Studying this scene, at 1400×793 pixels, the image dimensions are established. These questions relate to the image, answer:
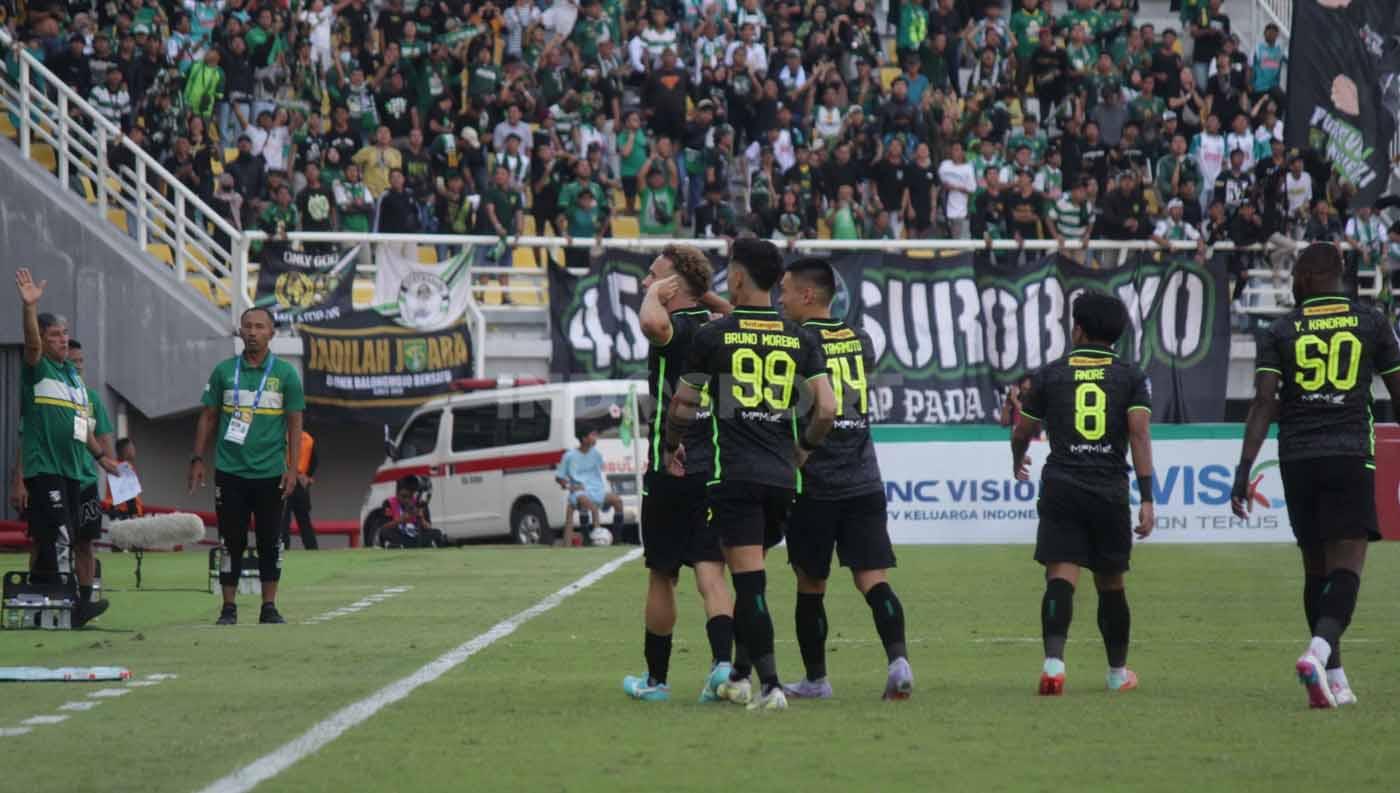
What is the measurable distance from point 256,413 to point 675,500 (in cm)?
541

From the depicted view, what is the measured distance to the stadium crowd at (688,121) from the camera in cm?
2803

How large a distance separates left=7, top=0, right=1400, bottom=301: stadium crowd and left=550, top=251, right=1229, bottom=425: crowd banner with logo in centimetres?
78

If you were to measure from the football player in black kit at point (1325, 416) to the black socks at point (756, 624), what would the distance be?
2128 millimetres

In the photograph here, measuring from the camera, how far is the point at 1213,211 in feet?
96.8

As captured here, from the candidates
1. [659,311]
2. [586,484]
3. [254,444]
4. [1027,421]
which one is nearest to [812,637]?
[1027,421]

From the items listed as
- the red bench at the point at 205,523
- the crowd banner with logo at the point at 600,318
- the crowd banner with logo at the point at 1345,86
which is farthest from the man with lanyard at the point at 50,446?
the crowd banner with logo at the point at 1345,86

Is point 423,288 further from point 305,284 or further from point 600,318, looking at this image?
point 600,318

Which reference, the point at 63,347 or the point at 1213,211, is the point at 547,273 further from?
the point at 63,347

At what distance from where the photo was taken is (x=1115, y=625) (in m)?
9.91

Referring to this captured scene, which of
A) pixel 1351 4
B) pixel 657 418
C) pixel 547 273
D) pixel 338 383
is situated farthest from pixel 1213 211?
pixel 657 418

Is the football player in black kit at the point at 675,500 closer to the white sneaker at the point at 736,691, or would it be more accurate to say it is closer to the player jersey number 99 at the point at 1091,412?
the white sneaker at the point at 736,691

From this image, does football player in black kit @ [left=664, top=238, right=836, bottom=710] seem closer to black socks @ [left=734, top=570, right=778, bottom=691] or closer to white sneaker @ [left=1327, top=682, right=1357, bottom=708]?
black socks @ [left=734, top=570, right=778, bottom=691]

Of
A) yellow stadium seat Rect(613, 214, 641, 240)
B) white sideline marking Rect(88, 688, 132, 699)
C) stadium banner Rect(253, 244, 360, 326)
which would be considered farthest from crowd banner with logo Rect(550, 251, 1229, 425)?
white sideline marking Rect(88, 688, 132, 699)

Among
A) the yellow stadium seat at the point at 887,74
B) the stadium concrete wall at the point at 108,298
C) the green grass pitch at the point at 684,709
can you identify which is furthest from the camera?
the yellow stadium seat at the point at 887,74
